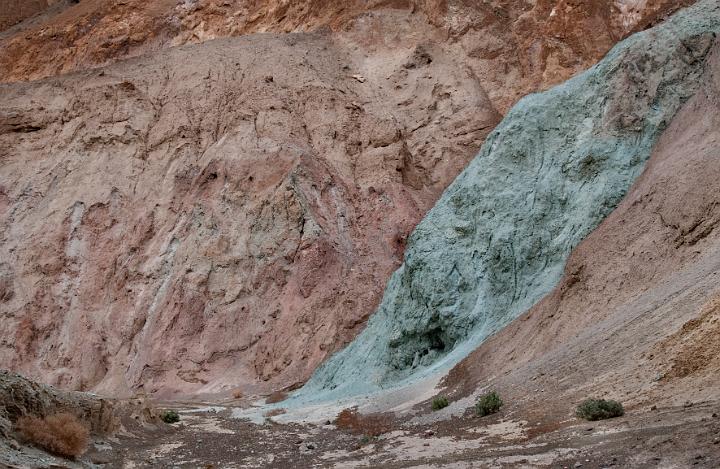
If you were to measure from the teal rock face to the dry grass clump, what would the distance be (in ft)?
9.50

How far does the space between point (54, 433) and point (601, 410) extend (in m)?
7.70

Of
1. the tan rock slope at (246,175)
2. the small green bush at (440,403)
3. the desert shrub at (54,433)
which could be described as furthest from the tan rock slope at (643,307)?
the tan rock slope at (246,175)

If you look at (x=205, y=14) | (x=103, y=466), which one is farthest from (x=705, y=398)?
(x=205, y=14)

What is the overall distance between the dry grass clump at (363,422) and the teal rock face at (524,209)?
9.50ft

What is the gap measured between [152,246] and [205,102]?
8.26 meters

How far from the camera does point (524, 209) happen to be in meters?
23.3

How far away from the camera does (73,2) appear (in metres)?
57.8

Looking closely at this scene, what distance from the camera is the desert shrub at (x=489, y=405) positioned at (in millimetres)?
14078

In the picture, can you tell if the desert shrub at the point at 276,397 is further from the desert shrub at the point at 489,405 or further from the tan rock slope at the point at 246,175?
the desert shrub at the point at 489,405

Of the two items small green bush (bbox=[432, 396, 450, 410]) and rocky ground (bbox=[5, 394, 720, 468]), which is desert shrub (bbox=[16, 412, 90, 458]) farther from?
small green bush (bbox=[432, 396, 450, 410])

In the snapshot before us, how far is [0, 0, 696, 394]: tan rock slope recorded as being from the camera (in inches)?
1204

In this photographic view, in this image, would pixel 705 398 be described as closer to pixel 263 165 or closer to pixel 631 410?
pixel 631 410

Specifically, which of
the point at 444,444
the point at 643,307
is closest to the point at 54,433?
the point at 444,444

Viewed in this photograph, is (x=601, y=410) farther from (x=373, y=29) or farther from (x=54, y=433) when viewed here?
(x=373, y=29)
